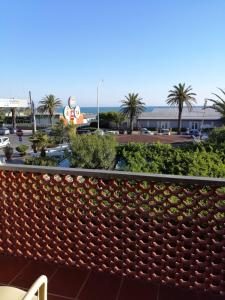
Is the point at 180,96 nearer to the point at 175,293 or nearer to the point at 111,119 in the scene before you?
the point at 111,119

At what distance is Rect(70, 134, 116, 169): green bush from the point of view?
13633mm

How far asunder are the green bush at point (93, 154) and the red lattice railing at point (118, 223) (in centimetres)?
1050

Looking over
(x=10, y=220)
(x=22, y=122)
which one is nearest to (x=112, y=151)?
(x=10, y=220)

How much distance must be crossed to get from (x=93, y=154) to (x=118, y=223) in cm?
1131

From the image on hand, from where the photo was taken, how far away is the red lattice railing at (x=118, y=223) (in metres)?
2.42

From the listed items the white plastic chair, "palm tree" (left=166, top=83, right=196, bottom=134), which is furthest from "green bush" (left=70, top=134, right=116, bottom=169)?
"palm tree" (left=166, top=83, right=196, bottom=134)

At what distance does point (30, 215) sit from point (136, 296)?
1.40 m

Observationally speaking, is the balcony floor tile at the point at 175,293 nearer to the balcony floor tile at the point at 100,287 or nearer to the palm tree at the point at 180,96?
the balcony floor tile at the point at 100,287

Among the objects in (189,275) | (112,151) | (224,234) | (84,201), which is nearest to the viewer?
(224,234)

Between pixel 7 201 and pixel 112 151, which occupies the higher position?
pixel 7 201

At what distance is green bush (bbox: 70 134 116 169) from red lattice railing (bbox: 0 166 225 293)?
34.5 feet

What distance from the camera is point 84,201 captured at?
2758mm

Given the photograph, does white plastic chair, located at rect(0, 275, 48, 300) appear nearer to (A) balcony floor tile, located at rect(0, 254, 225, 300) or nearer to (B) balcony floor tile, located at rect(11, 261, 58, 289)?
(A) balcony floor tile, located at rect(0, 254, 225, 300)

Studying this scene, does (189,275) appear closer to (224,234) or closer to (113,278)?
(224,234)
